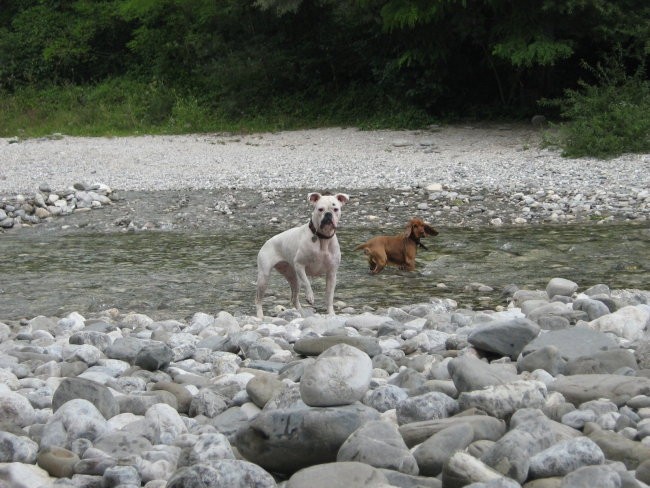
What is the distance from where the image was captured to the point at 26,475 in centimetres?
377

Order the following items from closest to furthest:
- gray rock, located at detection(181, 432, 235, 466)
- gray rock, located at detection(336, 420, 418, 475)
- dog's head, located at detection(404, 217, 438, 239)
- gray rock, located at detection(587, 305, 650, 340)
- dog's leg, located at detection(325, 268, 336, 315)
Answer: gray rock, located at detection(336, 420, 418, 475), gray rock, located at detection(181, 432, 235, 466), gray rock, located at detection(587, 305, 650, 340), dog's leg, located at detection(325, 268, 336, 315), dog's head, located at detection(404, 217, 438, 239)

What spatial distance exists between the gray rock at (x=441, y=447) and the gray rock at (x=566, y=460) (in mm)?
323

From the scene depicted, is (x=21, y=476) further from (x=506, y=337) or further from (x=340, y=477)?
(x=506, y=337)

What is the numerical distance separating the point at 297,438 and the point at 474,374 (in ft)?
3.36

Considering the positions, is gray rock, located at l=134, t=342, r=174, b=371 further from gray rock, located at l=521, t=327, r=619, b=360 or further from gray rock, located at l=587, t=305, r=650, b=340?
gray rock, located at l=587, t=305, r=650, b=340

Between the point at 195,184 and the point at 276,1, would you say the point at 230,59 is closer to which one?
the point at 276,1

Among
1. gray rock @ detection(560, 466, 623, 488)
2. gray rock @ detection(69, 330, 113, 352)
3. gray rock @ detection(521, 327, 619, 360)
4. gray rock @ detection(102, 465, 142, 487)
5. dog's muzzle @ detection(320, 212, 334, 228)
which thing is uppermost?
dog's muzzle @ detection(320, 212, 334, 228)

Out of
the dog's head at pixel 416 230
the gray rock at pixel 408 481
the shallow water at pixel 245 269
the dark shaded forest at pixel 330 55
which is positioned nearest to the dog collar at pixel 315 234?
the shallow water at pixel 245 269

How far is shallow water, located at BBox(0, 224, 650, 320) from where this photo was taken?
8.97 metres

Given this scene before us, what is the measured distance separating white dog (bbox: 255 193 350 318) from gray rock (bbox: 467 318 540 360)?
2780mm

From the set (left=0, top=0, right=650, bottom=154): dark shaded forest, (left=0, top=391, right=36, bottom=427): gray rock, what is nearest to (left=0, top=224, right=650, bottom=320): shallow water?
(left=0, top=391, right=36, bottom=427): gray rock

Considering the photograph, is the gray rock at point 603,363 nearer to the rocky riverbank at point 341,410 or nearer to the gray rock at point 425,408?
the rocky riverbank at point 341,410

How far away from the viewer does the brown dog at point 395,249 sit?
32.6 ft

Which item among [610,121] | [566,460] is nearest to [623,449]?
[566,460]
